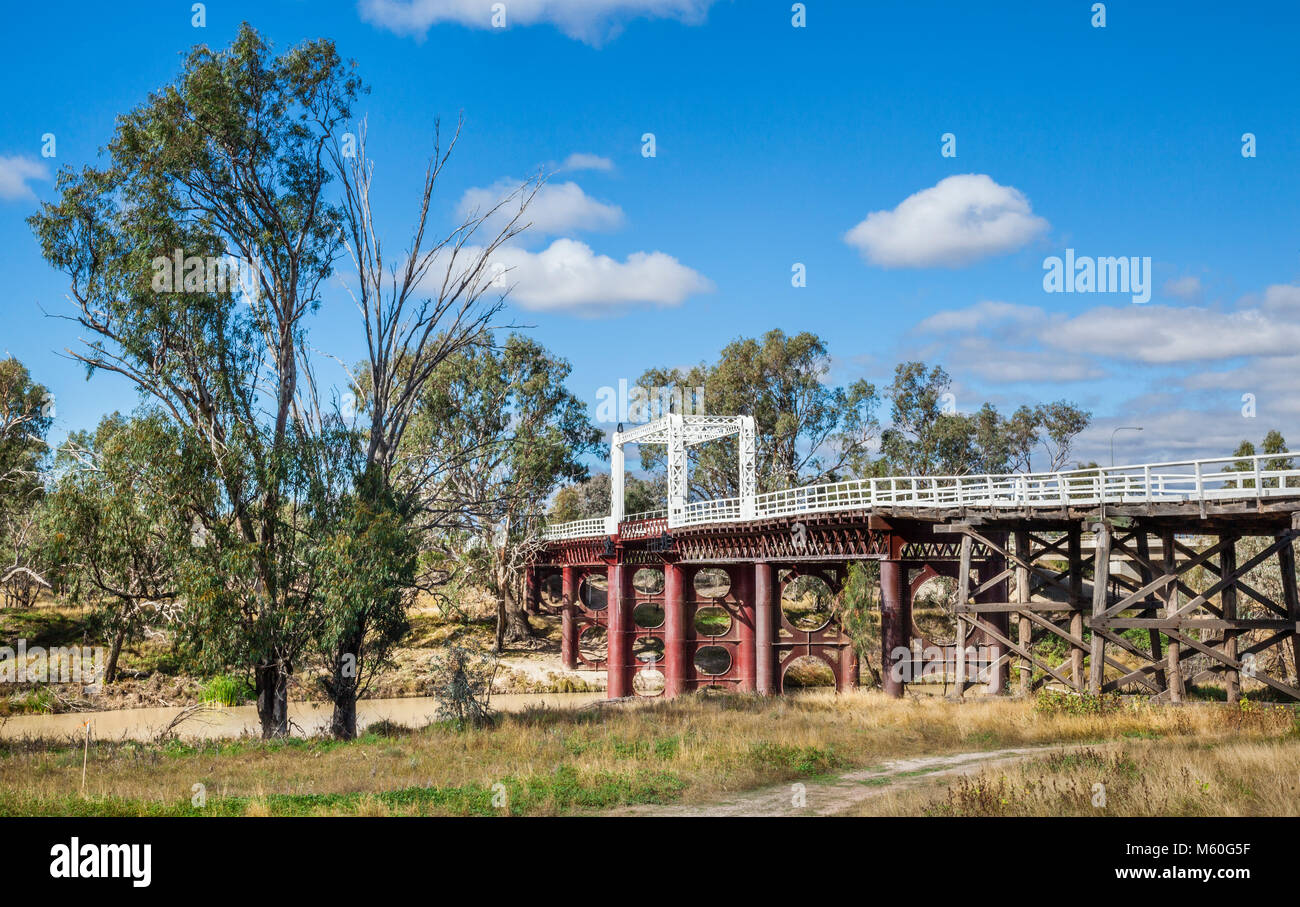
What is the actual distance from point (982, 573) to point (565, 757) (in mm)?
Answer: 23531

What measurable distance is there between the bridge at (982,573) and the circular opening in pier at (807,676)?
525cm

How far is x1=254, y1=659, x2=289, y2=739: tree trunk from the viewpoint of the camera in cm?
2494

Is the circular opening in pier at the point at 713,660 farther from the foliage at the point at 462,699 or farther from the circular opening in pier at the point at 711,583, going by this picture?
the foliage at the point at 462,699

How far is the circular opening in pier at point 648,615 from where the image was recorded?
68.3 metres

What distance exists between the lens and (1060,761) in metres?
15.6

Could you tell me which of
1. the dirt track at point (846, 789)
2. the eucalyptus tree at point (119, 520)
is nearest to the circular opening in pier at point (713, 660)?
the eucalyptus tree at point (119, 520)

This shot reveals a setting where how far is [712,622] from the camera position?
216 feet

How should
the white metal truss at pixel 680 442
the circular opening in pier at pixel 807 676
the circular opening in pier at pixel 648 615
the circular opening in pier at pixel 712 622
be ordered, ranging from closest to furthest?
the white metal truss at pixel 680 442
the circular opening in pier at pixel 807 676
the circular opening in pier at pixel 712 622
the circular opening in pier at pixel 648 615

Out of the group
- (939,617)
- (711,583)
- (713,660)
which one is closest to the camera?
(713,660)

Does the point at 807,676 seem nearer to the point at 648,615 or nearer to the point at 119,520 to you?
the point at 648,615

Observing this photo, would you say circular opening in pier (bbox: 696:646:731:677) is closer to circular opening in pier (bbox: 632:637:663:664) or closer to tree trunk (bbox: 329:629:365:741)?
circular opening in pier (bbox: 632:637:663:664)

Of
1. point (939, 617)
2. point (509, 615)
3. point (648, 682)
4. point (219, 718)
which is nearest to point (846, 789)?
point (219, 718)
